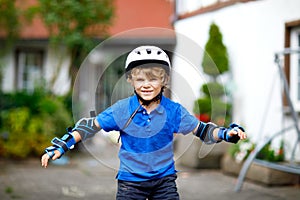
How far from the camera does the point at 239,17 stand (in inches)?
383

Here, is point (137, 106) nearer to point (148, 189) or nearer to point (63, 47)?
point (148, 189)

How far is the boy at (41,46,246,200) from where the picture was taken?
12.1ft

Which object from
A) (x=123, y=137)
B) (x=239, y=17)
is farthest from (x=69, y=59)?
(x=123, y=137)

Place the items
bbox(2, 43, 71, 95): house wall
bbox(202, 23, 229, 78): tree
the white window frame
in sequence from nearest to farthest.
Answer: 1. the white window frame
2. bbox(202, 23, 229, 78): tree
3. bbox(2, 43, 71, 95): house wall

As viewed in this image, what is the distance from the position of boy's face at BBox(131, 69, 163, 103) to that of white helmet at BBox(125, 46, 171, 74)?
0.19 ft

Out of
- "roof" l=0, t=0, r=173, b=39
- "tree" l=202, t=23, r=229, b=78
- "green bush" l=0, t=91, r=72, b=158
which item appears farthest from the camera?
"roof" l=0, t=0, r=173, b=39

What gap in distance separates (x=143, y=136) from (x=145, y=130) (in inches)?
1.6

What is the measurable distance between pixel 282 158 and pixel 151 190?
4.64m

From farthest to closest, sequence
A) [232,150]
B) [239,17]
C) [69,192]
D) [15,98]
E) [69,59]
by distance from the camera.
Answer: [69,59] → [15,98] → [239,17] → [232,150] → [69,192]

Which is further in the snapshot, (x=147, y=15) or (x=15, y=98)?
(x=147, y=15)

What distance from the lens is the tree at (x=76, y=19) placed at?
37.8ft

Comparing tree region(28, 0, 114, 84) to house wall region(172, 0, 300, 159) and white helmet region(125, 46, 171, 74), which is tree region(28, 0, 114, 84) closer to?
house wall region(172, 0, 300, 159)

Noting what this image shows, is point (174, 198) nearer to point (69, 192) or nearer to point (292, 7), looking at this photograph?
point (69, 192)

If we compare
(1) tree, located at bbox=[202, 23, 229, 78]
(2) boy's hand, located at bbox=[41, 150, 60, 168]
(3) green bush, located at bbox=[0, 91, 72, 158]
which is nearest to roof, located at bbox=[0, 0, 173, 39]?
(3) green bush, located at bbox=[0, 91, 72, 158]
